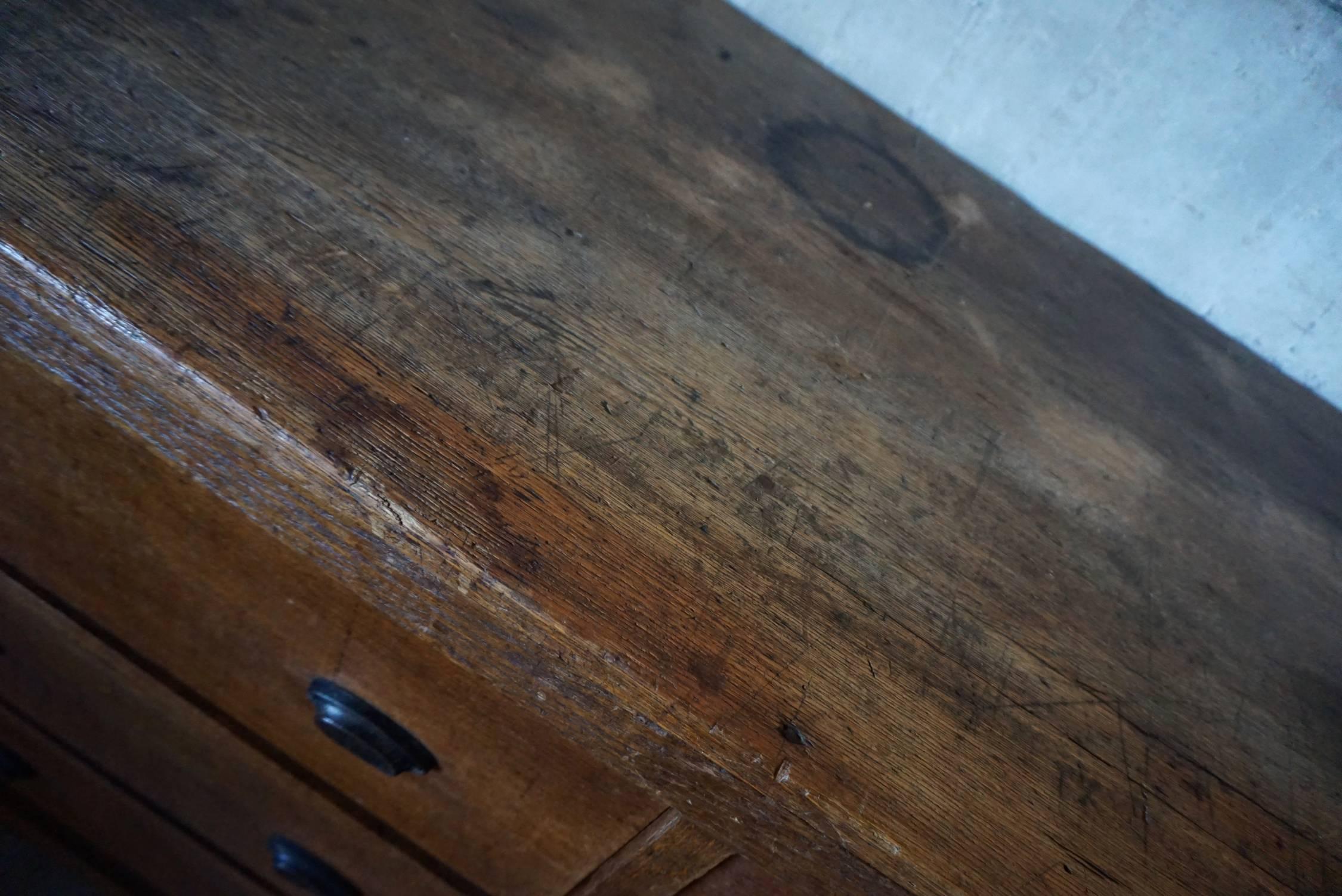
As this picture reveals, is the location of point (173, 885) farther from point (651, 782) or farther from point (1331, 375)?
point (1331, 375)

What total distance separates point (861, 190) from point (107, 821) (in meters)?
0.89

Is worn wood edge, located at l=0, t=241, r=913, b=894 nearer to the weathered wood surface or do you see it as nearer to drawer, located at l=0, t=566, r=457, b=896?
the weathered wood surface

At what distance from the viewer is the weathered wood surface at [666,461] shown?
0.36m

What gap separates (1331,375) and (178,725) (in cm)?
106

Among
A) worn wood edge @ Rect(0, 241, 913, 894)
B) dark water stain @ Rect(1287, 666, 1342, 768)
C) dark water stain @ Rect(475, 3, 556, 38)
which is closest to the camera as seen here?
worn wood edge @ Rect(0, 241, 913, 894)

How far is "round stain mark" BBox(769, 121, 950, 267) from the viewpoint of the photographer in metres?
0.68

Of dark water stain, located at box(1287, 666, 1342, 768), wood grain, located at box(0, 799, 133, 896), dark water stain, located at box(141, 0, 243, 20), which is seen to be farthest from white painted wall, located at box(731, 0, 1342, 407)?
wood grain, located at box(0, 799, 133, 896)

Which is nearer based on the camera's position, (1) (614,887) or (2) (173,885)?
(1) (614,887)

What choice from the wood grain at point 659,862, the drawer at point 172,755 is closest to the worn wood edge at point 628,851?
the wood grain at point 659,862

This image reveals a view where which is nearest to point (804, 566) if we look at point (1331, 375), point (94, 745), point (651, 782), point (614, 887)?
point (651, 782)

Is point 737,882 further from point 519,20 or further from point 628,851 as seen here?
point 519,20

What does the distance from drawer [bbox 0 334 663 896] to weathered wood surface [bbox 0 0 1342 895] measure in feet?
0.15

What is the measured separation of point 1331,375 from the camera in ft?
2.61

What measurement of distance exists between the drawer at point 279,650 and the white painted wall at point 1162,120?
744 mm
